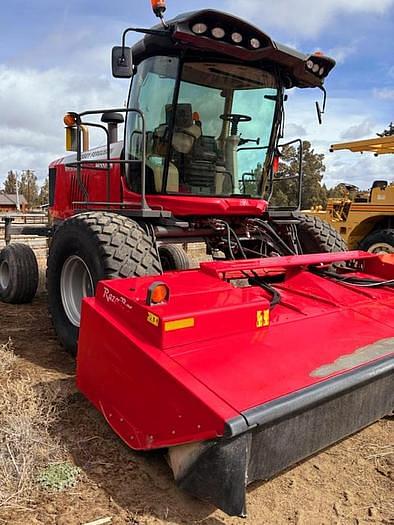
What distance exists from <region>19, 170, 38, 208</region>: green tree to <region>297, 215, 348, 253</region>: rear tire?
82037 millimetres

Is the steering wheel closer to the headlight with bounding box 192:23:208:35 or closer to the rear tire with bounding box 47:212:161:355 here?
the headlight with bounding box 192:23:208:35

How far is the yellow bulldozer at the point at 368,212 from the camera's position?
28.5ft

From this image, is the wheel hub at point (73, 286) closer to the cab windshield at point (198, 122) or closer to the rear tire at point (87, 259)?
the rear tire at point (87, 259)

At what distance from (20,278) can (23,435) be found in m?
3.54

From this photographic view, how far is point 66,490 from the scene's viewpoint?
2021 millimetres

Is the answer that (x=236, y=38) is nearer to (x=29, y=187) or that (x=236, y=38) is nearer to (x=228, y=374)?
(x=228, y=374)

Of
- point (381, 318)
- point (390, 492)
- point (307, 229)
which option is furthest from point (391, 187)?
point (390, 492)

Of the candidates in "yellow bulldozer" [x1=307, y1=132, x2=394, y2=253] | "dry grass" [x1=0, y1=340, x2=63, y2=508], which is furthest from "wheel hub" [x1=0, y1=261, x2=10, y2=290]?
"yellow bulldozer" [x1=307, y1=132, x2=394, y2=253]

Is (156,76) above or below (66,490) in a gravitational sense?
above

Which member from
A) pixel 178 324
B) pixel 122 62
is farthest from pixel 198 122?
pixel 178 324

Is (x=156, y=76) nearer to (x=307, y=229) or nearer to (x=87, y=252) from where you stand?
(x=87, y=252)

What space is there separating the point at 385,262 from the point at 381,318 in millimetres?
996

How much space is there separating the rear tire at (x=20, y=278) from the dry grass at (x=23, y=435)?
8.55ft

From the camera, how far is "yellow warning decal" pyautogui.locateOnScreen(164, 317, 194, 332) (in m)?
2.15
